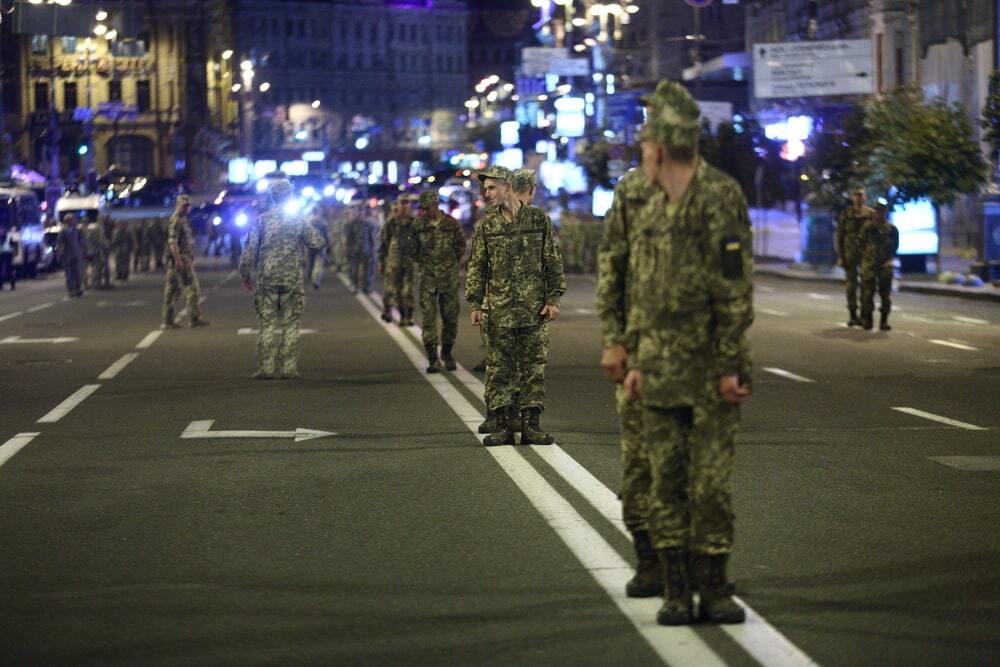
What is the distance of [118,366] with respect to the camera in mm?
20156

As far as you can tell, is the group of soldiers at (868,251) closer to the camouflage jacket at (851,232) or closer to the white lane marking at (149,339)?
the camouflage jacket at (851,232)

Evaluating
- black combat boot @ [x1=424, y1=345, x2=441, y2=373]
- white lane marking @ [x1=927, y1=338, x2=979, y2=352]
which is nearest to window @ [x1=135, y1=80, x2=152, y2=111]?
white lane marking @ [x1=927, y1=338, x2=979, y2=352]

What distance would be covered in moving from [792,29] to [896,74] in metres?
16.8

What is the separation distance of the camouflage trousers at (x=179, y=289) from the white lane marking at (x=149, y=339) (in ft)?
1.18

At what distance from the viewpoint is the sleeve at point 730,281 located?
661 centimetres

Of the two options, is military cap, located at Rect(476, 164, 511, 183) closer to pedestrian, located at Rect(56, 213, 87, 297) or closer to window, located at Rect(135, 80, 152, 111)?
pedestrian, located at Rect(56, 213, 87, 297)

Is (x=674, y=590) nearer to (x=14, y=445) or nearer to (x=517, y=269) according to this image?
(x=517, y=269)

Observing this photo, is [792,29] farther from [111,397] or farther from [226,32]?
[226,32]

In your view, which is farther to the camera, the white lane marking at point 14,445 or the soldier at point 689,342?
the white lane marking at point 14,445

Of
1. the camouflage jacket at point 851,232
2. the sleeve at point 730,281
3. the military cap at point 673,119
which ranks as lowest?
the camouflage jacket at point 851,232

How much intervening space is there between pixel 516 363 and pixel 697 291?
5.90 meters

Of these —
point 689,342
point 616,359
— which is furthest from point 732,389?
point 616,359

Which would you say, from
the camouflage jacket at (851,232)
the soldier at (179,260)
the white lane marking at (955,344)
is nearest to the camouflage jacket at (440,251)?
the white lane marking at (955,344)

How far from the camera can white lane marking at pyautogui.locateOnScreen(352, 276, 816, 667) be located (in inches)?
249
